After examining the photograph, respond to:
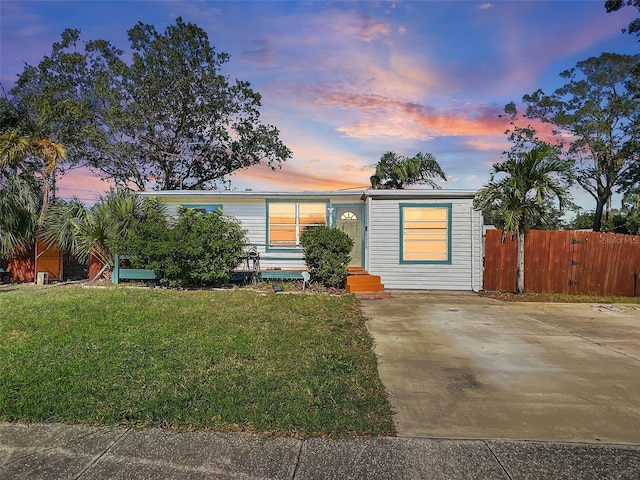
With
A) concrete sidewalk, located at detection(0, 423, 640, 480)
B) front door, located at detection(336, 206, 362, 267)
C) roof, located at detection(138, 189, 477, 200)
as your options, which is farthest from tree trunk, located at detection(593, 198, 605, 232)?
concrete sidewalk, located at detection(0, 423, 640, 480)

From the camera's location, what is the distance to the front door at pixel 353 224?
41.1 feet

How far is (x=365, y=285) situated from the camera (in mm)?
10406

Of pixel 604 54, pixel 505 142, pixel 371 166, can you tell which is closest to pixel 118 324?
pixel 371 166

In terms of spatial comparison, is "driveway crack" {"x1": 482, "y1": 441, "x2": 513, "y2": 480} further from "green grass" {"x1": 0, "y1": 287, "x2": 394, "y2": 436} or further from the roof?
the roof

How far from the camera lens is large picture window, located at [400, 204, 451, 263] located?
37.3ft

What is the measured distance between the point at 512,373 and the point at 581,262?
27.0 ft

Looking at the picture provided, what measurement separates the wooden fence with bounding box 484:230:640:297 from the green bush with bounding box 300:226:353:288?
4.16 m

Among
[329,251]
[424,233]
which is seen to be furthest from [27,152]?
[424,233]

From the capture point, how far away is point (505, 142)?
997 inches

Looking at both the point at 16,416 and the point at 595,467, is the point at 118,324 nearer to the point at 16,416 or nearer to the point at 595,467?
the point at 16,416

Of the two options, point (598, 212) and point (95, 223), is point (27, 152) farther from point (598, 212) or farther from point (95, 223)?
point (598, 212)

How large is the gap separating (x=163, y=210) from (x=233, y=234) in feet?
8.63

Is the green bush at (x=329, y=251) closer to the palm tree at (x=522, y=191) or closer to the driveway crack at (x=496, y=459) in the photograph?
the palm tree at (x=522, y=191)

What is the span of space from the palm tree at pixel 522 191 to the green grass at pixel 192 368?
5780mm
